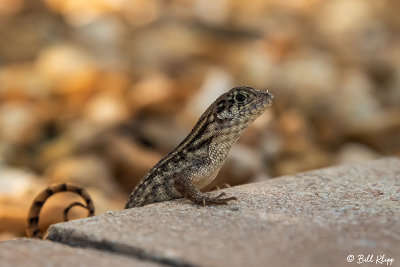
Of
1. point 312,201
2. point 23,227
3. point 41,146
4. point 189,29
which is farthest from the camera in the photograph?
point 189,29

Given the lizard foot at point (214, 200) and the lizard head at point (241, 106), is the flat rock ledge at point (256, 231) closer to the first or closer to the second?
the lizard foot at point (214, 200)

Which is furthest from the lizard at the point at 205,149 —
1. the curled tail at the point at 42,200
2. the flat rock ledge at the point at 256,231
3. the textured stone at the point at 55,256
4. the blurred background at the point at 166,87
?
the blurred background at the point at 166,87

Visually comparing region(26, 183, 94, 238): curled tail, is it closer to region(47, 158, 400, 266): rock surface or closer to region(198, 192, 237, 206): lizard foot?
region(47, 158, 400, 266): rock surface

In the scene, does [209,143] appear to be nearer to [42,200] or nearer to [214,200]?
[214,200]

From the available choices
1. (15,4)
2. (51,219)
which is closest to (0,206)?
(51,219)

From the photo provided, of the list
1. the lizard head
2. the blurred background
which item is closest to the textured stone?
the lizard head

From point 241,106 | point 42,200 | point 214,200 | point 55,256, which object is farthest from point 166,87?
point 55,256

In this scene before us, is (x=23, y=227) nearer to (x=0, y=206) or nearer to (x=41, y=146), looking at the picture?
(x=0, y=206)
